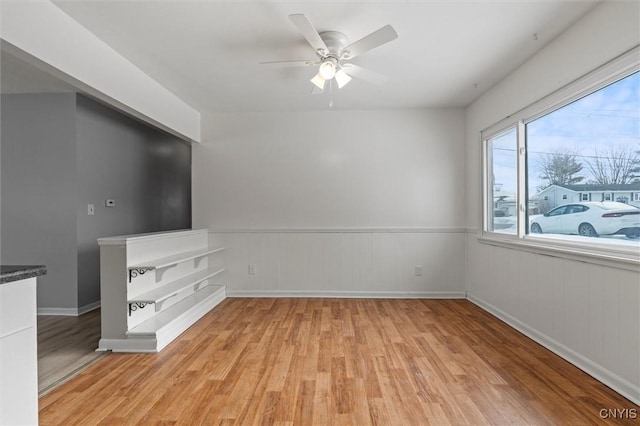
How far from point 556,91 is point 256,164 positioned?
3422 mm

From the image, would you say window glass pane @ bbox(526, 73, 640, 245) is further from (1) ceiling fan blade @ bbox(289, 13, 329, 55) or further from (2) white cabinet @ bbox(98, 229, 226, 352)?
(2) white cabinet @ bbox(98, 229, 226, 352)

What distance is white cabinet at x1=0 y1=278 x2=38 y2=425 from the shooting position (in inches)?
54.4

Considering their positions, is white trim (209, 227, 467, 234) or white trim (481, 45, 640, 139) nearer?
white trim (481, 45, 640, 139)

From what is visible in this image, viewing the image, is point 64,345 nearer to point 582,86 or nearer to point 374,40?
point 374,40

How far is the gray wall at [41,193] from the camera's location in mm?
3924

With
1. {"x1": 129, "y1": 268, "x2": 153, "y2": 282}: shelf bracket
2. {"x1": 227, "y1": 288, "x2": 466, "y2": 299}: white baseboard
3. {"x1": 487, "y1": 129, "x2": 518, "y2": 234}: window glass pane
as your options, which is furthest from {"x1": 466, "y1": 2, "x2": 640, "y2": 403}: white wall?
{"x1": 129, "y1": 268, "x2": 153, "y2": 282}: shelf bracket

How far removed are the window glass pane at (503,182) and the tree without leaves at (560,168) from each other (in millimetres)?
398

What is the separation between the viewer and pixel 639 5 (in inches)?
77.0

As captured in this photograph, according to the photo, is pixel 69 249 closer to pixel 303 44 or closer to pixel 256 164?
pixel 256 164

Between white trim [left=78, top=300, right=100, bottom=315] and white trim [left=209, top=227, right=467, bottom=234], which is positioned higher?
white trim [left=209, top=227, right=467, bottom=234]

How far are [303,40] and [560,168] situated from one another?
2318 mm

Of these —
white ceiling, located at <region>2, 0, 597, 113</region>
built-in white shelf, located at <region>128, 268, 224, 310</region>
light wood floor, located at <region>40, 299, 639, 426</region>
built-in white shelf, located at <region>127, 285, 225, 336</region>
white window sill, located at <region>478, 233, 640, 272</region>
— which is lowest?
light wood floor, located at <region>40, 299, 639, 426</region>

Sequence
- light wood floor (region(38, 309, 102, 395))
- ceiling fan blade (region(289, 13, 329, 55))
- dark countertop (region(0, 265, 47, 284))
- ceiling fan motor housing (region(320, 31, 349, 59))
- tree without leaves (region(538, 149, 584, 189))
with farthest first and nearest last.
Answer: tree without leaves (region(538, 149, 584, 189))
ceiling fan motor housing (region(320, 31, 349, 59))
light wood floor (region(38, 309, 102, 395))
ceiling fan blade (region(289, 13, 329, 55))
dark countertop (region(0, 265, 47, 284))

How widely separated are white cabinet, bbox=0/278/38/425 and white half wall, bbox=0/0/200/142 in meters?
1.47
